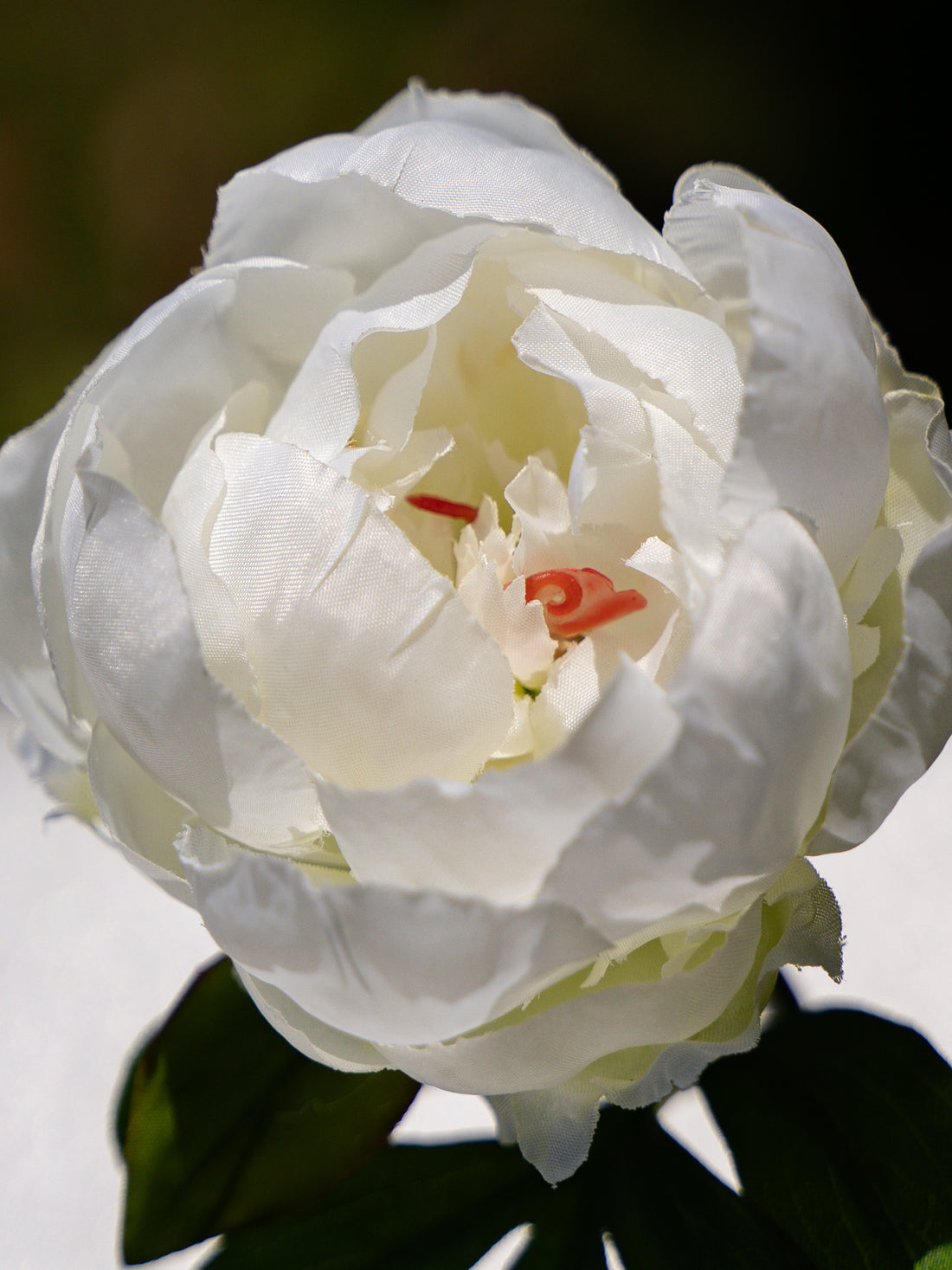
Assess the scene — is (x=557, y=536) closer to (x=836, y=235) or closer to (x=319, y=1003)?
(x=319, y=1003)

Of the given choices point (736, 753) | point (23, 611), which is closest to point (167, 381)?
point (23, 611)

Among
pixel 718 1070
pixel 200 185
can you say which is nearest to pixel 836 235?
pixel 200 185

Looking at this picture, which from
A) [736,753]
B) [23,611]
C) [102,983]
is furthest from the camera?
[102,983]

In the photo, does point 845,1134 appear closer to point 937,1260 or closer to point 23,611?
point 937,1260

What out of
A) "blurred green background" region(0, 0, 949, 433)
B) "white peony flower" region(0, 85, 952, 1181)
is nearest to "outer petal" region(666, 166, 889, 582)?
"white peony flower" region(0, 85, 952, 1181)

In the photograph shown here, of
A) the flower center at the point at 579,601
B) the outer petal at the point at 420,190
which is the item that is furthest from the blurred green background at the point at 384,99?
the flower center at the point at 579,601

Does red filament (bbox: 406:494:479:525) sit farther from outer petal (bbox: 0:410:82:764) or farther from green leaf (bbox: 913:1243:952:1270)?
green leaf (bbox: 913:1243:952:1270)
